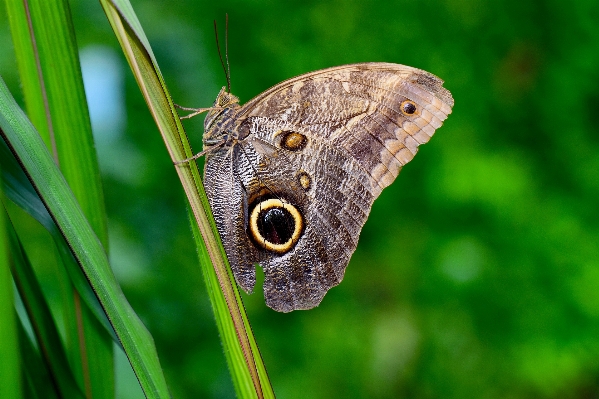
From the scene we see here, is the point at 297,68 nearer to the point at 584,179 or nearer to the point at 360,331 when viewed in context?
the point at 360,331

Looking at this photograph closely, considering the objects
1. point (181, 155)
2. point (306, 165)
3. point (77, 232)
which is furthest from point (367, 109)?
point (77, 232)

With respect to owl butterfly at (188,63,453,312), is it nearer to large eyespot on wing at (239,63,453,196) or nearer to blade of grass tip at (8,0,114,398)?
large eyespot on wing at (239,63,453,196)

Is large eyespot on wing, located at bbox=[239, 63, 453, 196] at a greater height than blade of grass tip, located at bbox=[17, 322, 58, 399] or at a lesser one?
greater

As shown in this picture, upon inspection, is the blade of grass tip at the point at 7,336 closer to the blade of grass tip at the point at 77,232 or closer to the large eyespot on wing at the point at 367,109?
the blade of grass tip at the point at 77,232

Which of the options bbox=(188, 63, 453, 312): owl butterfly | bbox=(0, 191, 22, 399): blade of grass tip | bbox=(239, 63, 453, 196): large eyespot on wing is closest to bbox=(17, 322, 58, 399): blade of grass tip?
bbox=(0, 191, 22, 399): blade of grass tip

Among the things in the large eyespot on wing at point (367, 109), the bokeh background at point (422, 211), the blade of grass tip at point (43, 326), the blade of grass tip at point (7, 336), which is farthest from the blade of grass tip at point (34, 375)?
the bokeh background at point (422, 211)

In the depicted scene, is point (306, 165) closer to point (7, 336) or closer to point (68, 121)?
point (68, 121)
